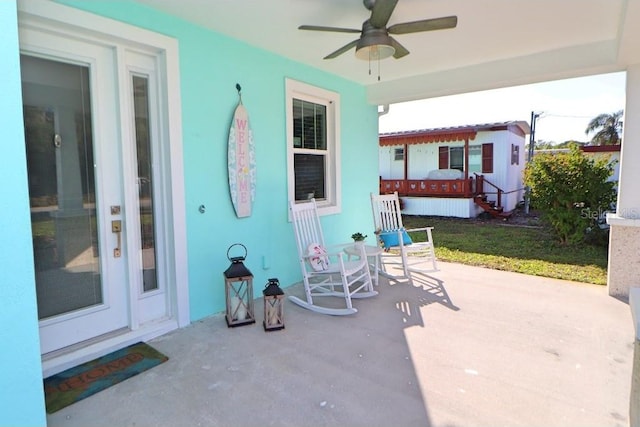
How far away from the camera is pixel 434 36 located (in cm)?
340

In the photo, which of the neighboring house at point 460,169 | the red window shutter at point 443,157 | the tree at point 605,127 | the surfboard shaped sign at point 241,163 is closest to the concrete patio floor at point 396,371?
the surfboard shaped sign at point 241,163

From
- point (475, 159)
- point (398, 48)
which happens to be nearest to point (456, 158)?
point (475, 159)

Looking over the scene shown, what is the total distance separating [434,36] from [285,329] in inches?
113

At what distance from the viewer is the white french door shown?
7.96 ft

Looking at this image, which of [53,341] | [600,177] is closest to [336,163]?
[53,341]

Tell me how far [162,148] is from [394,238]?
2643 mm

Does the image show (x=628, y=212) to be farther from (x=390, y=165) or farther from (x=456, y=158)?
(x=390, y=165)

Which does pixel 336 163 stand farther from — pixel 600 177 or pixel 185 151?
pixel 600 177

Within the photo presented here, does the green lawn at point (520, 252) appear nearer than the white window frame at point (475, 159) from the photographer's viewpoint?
Yes

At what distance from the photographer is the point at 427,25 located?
2539mm

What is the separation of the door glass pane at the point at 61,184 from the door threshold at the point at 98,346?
10.1 inches

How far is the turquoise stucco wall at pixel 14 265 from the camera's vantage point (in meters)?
1.53

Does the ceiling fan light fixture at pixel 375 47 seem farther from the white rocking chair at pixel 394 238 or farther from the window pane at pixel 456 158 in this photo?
the window pane at pixel 456 158

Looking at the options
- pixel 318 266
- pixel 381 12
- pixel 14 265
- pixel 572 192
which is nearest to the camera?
pixel 14 265
